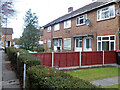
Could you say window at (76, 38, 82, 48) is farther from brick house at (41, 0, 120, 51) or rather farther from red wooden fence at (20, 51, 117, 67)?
red wooden fence at (20, 51, 117, 67)

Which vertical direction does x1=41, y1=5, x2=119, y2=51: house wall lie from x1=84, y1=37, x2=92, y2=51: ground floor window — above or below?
above

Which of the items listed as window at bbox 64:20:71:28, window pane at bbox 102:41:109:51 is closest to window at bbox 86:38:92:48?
window pane at bbox 102:41:109:51

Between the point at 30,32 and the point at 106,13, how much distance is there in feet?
31.9

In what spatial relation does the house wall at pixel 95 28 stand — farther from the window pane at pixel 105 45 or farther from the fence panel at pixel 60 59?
the fence panel at pixel 60 59

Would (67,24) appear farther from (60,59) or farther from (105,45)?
(60,59)

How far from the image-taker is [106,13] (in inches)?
477

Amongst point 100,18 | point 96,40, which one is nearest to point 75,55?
point 96,40

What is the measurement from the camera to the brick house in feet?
36.6

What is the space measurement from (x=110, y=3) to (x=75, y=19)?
629cm

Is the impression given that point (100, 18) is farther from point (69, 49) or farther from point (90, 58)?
point (69, 49)

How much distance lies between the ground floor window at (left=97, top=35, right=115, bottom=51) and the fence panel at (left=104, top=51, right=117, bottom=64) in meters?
0.72

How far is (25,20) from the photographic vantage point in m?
16.4

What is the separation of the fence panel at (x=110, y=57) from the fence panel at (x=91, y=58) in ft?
1.76

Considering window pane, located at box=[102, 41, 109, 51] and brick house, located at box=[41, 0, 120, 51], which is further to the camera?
window pane, located at box=[102, 41, 109, 51]
